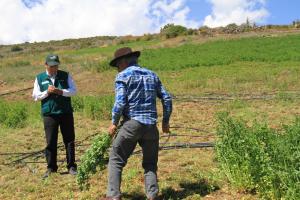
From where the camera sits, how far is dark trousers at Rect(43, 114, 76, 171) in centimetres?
745

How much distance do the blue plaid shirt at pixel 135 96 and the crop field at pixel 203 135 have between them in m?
0.60

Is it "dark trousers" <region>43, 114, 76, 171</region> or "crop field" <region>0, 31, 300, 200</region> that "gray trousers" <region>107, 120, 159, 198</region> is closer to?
"crop field" <region>0, 31, 300, 200</region>

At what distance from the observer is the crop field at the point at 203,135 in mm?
5652

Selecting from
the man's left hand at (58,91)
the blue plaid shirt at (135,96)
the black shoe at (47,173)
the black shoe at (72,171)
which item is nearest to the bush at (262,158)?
the blue plaid shirt at (135,96)

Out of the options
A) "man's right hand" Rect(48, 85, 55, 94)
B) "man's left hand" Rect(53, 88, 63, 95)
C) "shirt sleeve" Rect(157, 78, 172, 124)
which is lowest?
"shirt sleeve" Rect(157, 78, 172, 124)

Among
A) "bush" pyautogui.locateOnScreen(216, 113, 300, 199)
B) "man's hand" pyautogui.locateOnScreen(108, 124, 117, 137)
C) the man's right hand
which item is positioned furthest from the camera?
the man's right hand

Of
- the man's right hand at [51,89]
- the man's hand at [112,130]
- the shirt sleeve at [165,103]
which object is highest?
the man's right hand at [51,89]

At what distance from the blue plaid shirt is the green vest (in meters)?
1.93

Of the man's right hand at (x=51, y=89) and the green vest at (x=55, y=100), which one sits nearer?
the man's right hand at (x=51, y=89)

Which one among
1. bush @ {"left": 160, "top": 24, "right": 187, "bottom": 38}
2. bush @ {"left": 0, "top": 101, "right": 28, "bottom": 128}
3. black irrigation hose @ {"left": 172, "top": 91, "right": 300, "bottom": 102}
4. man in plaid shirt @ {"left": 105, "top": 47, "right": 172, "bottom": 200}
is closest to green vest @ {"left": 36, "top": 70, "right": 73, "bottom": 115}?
man in plaid shirt @ {"left": 105, "top": 47, "right": 172, "bottom": 200}

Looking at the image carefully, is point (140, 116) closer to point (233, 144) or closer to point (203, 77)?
point (233, 144)

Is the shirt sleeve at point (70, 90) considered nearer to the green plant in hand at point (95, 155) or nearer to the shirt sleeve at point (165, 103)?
the green plant in hand at point (95, 155)

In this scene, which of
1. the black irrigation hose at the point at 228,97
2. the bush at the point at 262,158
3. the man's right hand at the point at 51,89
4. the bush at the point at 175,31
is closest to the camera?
the bush at the point at 262,158

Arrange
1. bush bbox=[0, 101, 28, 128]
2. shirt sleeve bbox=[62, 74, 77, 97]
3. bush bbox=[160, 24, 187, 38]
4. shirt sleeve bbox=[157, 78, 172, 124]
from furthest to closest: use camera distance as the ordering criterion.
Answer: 1. bush bbox=[160, 24, 187, 38]
2. bush bbox=[0, 101, 28, 128]
3. shirt sleeve bbox=[62, 74, 77, 97]
4. shirt sleeve bbox=[157, 78, 172, 124]
